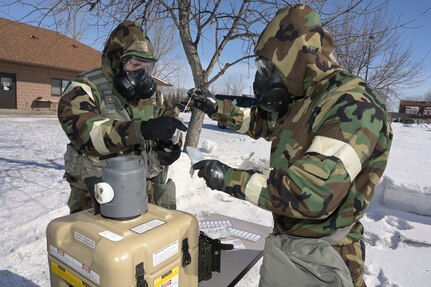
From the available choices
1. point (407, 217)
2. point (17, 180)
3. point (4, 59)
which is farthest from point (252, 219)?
point (4, 59)

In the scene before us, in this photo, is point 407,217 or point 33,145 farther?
point 33,145

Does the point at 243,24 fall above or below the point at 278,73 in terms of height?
above

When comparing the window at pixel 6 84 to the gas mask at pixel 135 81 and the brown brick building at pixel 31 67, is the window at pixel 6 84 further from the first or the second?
the gas mask at pixel 135 81

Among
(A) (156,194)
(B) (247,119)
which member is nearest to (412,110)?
(B) (247,119)

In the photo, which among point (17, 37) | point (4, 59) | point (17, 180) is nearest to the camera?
point (17, 180)

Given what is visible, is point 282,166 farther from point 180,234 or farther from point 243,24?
point 243,24

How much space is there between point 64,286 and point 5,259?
215cm

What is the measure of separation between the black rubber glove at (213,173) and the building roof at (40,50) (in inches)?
666

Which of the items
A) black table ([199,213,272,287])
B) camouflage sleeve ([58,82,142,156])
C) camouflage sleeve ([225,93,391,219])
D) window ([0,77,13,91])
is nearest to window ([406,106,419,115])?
window ([0,77,13,91])

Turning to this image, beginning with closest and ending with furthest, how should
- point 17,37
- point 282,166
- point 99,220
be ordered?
point 99,220 < point 282,166 < point 17,37

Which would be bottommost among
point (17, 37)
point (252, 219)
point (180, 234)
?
point (252, 219)

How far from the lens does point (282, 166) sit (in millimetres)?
1620

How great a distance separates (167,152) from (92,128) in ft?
2.17

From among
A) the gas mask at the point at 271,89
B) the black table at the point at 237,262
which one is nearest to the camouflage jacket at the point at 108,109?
the gas mask at the point at 271,89
